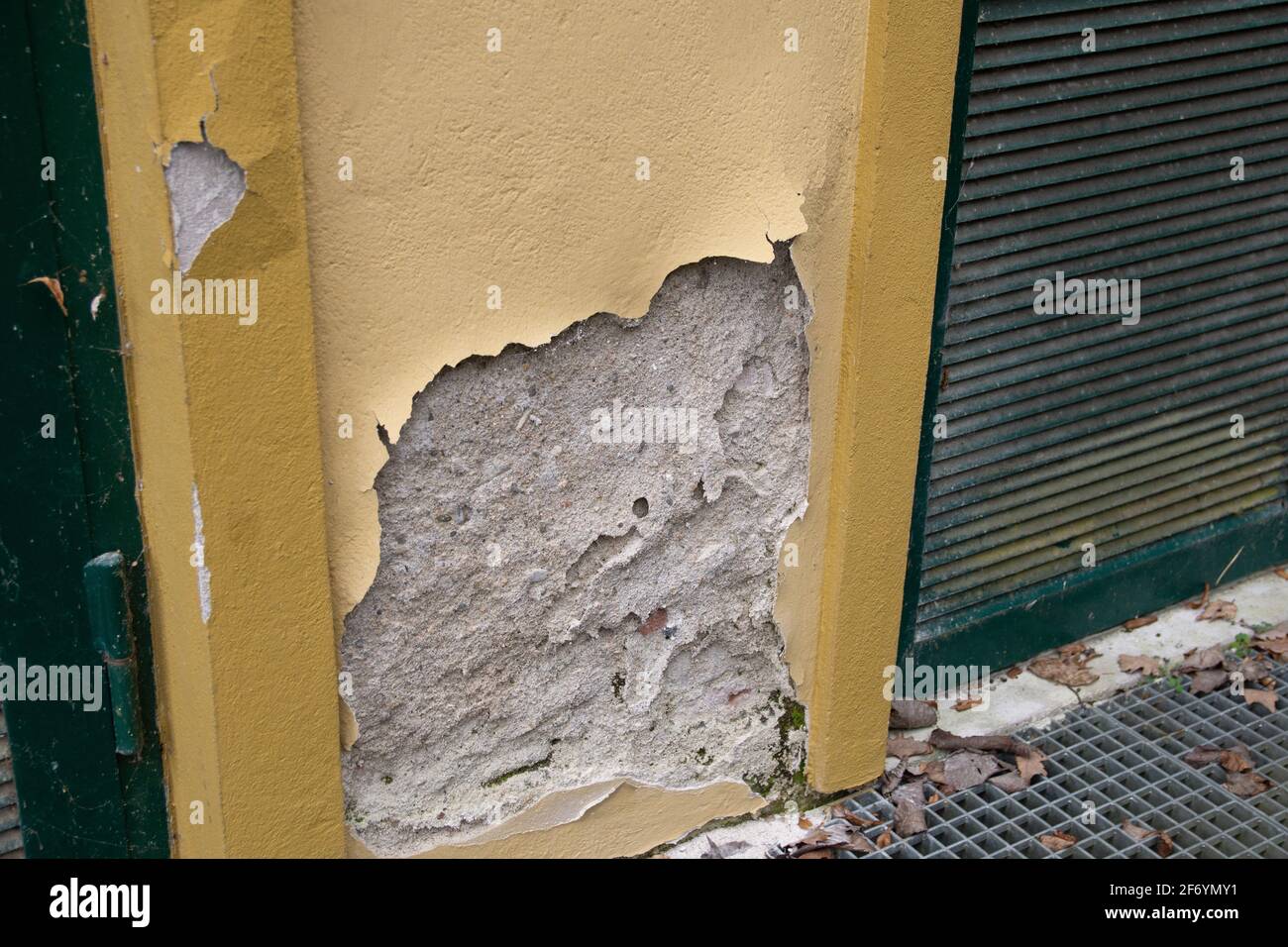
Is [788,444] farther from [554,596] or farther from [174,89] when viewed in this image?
[174,89]

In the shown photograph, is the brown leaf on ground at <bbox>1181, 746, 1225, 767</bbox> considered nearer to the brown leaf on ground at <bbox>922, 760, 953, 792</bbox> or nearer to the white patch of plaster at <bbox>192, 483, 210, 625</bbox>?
the brown leaf on ground at <bbox>922, 760, 953, 792</bbox>

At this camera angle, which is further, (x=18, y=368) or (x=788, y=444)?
(x=788, y=444)

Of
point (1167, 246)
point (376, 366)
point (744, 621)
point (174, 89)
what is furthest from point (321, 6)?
point (1167, 246)

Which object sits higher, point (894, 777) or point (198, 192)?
point (198, 192)

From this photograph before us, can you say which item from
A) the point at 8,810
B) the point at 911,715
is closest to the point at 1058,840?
the point at 911,715

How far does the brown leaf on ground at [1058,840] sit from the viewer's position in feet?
12.8

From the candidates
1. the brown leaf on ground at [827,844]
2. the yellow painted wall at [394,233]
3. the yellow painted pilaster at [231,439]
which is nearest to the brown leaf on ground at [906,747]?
the brown leaf on ground at [827,844]

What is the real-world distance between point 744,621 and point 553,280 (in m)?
1.19

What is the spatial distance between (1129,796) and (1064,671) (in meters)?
0.66

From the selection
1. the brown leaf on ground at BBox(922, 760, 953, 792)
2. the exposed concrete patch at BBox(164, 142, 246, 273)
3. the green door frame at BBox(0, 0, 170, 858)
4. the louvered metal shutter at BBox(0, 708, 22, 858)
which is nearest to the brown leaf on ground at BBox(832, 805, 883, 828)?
the brown leaf on ground at BBox(922, 760, 953, 792)

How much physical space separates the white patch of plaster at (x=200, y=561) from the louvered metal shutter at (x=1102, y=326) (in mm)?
2276

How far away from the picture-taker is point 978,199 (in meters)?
4.06

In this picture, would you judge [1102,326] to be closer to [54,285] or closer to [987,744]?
[987,744]

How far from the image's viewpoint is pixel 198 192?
8.67 ft
